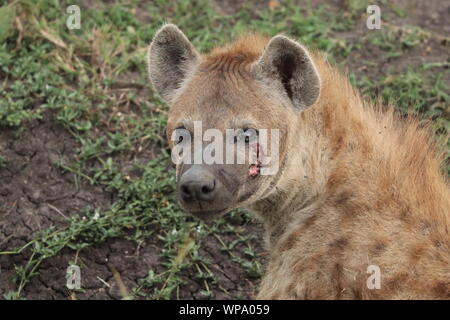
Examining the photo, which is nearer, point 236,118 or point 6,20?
point 236,118

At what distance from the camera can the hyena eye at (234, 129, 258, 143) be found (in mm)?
3162

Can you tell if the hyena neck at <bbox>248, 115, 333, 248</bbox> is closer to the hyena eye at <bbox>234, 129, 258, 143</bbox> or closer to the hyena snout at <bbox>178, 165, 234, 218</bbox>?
the hyena eye at <bbox>234, 129, 258, 143</bbox>

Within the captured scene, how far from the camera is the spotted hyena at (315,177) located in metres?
3.07

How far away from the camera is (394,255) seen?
10.1 ft

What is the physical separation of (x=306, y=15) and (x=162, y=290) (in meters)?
2.59

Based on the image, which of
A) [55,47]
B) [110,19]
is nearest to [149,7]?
[110,19]

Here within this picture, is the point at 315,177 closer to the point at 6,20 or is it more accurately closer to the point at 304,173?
the point at 304,173

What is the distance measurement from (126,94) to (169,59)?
1590mm

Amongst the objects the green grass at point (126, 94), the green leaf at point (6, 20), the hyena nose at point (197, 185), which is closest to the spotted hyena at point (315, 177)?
the hyena nose at point (197, 185)

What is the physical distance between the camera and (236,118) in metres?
3.18

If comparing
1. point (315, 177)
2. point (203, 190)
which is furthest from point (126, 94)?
point (203, 190)

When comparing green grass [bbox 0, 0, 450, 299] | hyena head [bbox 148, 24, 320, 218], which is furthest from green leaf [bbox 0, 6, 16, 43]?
hyena head [bbox 148, 24, 320, 218]

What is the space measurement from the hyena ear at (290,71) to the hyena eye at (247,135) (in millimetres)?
262
